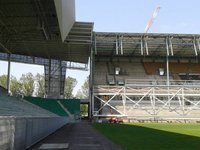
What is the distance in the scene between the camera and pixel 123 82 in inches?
3103

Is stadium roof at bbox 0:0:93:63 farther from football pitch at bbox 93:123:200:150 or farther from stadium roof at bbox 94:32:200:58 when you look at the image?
football pitch at bbox 93:123:200:150

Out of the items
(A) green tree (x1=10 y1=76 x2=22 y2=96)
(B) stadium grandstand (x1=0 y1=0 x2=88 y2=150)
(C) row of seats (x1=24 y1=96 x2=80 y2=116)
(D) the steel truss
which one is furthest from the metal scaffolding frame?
(A) green tree (x1=10 y1=76 x2=22 y2=96)

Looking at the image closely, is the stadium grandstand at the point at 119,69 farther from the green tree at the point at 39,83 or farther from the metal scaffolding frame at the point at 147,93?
the green tree at the point at 39,83

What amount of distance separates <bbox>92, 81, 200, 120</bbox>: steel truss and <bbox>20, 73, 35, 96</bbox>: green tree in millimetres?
46892

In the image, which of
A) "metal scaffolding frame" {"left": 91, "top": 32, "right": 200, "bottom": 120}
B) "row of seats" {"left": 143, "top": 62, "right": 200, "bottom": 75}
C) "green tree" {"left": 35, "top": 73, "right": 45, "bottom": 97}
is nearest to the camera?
"metal scaffolding frame" {"left": 91, "top": 32, "right": 200, "bottom": 120}

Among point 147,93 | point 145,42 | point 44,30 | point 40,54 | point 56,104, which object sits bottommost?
point 56,104

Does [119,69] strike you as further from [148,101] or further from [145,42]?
[145,42]

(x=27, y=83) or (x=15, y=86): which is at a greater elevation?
(x=27, y=83)

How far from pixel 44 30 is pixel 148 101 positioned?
1370 inches

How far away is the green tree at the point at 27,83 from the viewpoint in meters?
117

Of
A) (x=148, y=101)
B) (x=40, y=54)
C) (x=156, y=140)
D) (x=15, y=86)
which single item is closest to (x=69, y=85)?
(x=15, y=86)

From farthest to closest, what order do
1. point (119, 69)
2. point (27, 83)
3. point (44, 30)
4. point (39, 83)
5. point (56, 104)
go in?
point (39, 83) < point (27, 83) < point (119, 69) < point (56, 104) < point (44, 30)

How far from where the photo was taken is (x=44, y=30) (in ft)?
146

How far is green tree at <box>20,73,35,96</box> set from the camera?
117306 mm
